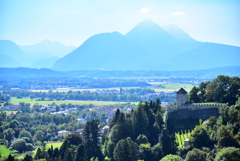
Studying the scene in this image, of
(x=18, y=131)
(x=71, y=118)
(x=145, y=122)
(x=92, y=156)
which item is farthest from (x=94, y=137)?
(x=71, y=118)

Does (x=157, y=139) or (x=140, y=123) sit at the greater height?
(x=140, y=123)

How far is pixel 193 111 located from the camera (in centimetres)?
5394

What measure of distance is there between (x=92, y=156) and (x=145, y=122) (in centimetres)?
951

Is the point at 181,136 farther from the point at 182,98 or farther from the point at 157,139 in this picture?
the point at 182,98

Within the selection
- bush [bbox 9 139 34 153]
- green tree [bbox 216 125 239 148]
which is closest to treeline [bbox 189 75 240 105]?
green tree [bbox 216 125 239 148]

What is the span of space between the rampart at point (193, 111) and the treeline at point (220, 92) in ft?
13.1

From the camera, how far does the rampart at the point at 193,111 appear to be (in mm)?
52562

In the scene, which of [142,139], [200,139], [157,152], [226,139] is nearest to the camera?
[226,139]

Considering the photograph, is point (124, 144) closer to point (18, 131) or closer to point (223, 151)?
point (223, 151)

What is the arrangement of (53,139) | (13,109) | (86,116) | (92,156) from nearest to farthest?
(92,156) < (53,139) < (86,116) < (13,109)

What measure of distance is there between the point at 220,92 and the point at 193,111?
6.39 m

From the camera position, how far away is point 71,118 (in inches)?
4304

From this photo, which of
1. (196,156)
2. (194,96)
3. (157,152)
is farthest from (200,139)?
(194,96)

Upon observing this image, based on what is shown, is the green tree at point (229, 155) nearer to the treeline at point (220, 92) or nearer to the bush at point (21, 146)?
the treeline at point (220, 92)
